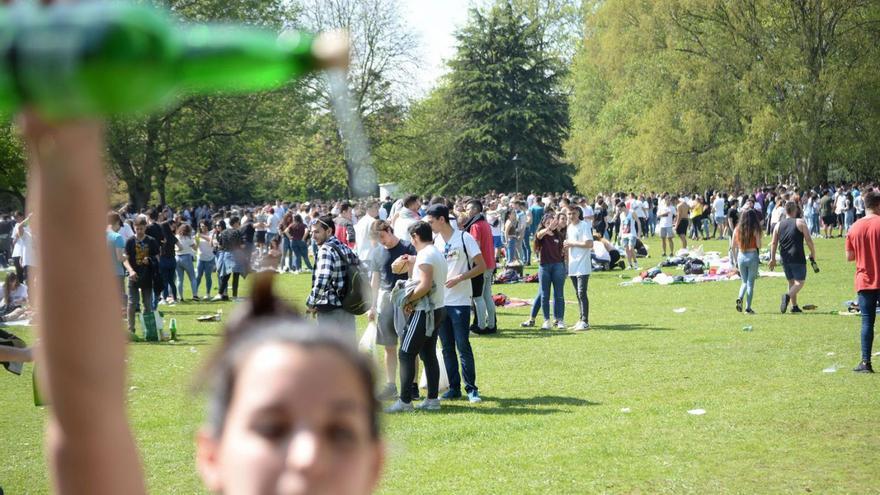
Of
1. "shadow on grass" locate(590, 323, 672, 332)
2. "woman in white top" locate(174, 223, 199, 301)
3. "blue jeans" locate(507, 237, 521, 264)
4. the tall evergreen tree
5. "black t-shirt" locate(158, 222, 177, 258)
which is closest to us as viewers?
"shadow on grass" locate(590, 323, 672, 332)

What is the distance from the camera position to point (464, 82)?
6438 centimetres

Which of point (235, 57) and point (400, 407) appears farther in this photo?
point (400, 407)

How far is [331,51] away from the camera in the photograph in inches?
32.4

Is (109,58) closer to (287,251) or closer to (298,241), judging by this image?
(298,241)

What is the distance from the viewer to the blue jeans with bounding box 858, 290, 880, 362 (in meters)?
12.1

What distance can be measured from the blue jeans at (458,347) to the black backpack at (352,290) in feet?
4.19

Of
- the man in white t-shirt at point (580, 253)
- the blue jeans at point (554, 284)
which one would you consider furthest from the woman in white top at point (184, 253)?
the man in white t-shirt at point (580, 253)

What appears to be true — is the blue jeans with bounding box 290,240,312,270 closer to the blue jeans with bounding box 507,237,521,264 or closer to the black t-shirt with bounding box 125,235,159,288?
the blue jeans with bounding box 507,237,521,264

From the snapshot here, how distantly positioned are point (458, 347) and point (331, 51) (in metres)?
10.9

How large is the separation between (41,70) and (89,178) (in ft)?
0.75

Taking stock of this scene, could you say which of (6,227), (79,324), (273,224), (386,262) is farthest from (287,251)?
(79,324)

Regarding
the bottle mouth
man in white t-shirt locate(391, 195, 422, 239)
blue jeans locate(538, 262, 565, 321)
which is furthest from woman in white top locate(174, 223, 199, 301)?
the bottle mouth

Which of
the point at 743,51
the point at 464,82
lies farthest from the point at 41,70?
the point at 464,82

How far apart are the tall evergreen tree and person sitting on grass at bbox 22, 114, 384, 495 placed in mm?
62059
